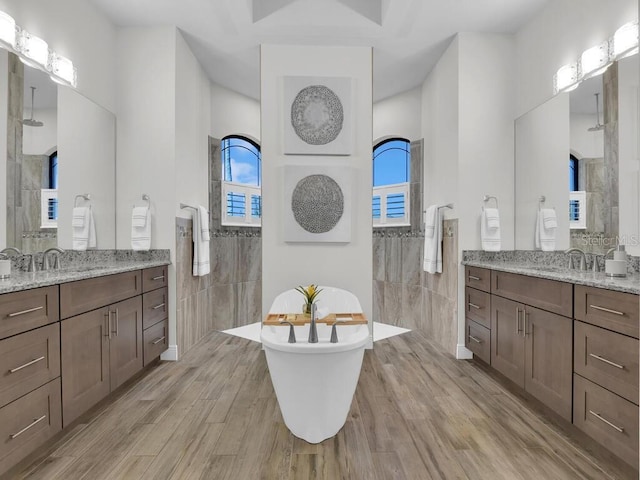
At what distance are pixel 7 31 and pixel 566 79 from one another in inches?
141

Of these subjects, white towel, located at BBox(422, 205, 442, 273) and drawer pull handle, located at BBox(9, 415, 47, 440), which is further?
white towel, located at BBox(422, 205, 442, 273)

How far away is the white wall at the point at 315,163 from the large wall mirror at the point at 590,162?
1340 mm

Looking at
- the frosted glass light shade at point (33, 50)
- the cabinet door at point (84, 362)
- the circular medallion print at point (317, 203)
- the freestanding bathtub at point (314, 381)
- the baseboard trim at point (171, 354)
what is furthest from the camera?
the circular medallion print at point (317, 203)

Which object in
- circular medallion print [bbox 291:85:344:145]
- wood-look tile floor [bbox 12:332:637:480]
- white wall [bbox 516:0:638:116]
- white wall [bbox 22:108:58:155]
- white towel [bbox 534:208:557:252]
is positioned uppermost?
white wall [bbox 516:0:638:116]

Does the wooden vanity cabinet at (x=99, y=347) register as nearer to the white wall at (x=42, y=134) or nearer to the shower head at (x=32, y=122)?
the white wall at (x=42, y=134)

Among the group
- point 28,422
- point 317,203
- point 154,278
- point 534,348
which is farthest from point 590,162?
point 28,422

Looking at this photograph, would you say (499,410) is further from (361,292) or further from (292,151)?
(292,151)

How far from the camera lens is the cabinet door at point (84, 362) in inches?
70.5

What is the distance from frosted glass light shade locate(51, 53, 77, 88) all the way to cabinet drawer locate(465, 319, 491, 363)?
3.54 metres

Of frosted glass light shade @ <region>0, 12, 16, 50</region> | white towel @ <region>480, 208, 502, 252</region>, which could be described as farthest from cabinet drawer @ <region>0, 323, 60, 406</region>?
white towel @ <region>480, 208, 502, 252</region>

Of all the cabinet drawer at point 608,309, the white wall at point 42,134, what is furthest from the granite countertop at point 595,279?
the white wall at point 42,134

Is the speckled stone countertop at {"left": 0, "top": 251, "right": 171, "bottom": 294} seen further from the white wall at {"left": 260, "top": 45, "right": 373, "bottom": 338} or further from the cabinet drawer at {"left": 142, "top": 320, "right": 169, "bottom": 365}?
the white wall at {"left": 260, "top": 45, "right": 373, "bottom": 338}

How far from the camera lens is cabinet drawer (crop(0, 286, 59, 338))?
1.45m

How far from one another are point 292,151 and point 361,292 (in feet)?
4.67
